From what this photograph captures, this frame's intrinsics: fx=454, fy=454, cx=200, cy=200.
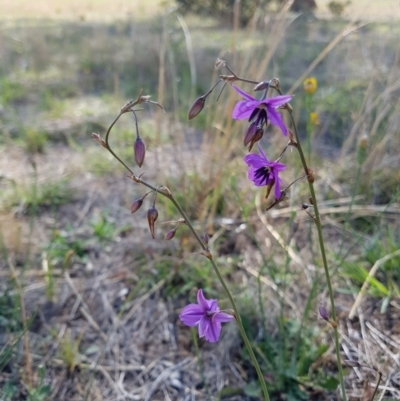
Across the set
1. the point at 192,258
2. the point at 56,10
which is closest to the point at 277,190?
the point at 192,258

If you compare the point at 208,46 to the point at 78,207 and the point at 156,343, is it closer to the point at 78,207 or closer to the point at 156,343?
the point at 78,207

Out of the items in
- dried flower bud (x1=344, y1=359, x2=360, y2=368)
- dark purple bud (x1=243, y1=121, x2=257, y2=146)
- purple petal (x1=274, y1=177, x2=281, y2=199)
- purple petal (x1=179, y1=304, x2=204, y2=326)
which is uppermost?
dark purple bud (x1=243, y1=121, x2=257, y2=146)

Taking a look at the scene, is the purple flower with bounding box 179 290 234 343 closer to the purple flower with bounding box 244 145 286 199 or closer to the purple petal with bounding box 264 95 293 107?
the purple flower with bounding box 244 145 286 199

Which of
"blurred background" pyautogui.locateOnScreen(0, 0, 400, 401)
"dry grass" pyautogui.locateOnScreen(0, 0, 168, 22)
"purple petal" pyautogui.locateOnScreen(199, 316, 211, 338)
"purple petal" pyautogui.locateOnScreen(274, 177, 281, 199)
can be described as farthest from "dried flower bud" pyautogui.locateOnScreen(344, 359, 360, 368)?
"dry grass" pyautogui.locateOnScreen(0, 0, 168, 22)

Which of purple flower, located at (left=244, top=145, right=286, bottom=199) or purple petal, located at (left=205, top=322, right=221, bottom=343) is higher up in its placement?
purple flower, located at (left=244, top=145, right=286, bottom=199)

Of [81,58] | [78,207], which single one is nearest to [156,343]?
[78,207]

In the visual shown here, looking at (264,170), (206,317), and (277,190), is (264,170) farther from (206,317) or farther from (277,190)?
(206,317)
